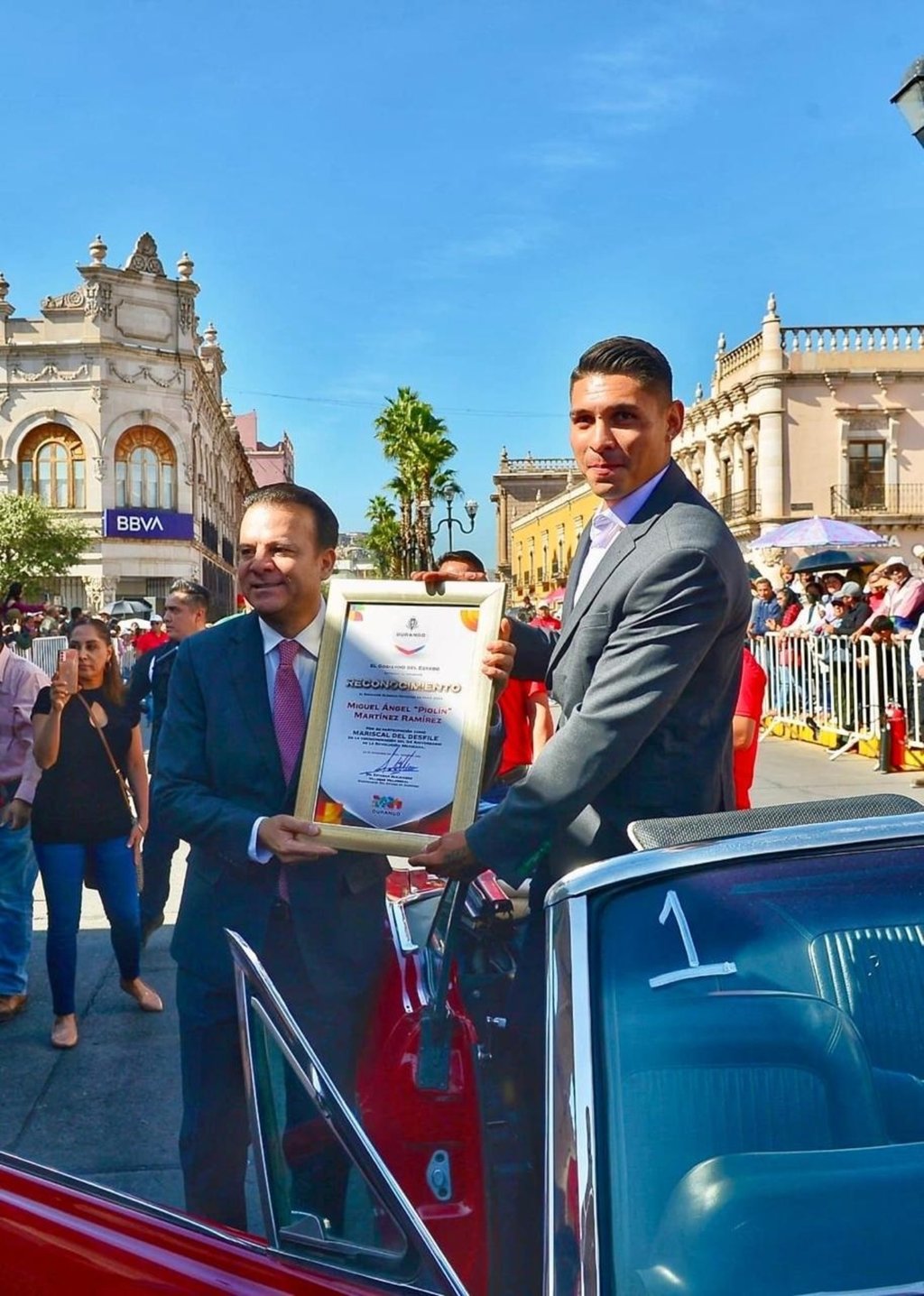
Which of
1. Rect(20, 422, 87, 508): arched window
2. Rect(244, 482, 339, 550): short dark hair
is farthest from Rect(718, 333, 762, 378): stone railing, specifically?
Rect(244, 482, 339, 550): short dark hair

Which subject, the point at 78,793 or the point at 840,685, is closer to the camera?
the point at 78,793

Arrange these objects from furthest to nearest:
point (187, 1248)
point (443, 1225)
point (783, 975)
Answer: point (443, 1225) < point (783, 975) < point (187, 1248)

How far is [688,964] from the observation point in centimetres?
175

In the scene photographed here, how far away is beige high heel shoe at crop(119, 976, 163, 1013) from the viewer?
5375mm

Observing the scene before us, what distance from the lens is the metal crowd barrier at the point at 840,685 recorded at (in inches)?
466

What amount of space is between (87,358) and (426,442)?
44.3 feet

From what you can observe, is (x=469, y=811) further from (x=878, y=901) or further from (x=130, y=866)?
(x=130, y=866)

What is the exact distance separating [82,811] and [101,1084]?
1.13 m

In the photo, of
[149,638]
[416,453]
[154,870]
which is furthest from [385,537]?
[154,870]

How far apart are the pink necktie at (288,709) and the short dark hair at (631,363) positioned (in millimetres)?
967

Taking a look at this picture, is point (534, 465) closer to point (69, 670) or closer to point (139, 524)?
point (139, 524)

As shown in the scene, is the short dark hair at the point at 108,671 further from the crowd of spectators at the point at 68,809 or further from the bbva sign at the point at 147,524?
the bbva sign at the point at 147,524

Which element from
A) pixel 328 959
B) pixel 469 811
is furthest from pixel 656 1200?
pixel 328 959

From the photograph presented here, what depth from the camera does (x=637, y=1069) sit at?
1606mm
